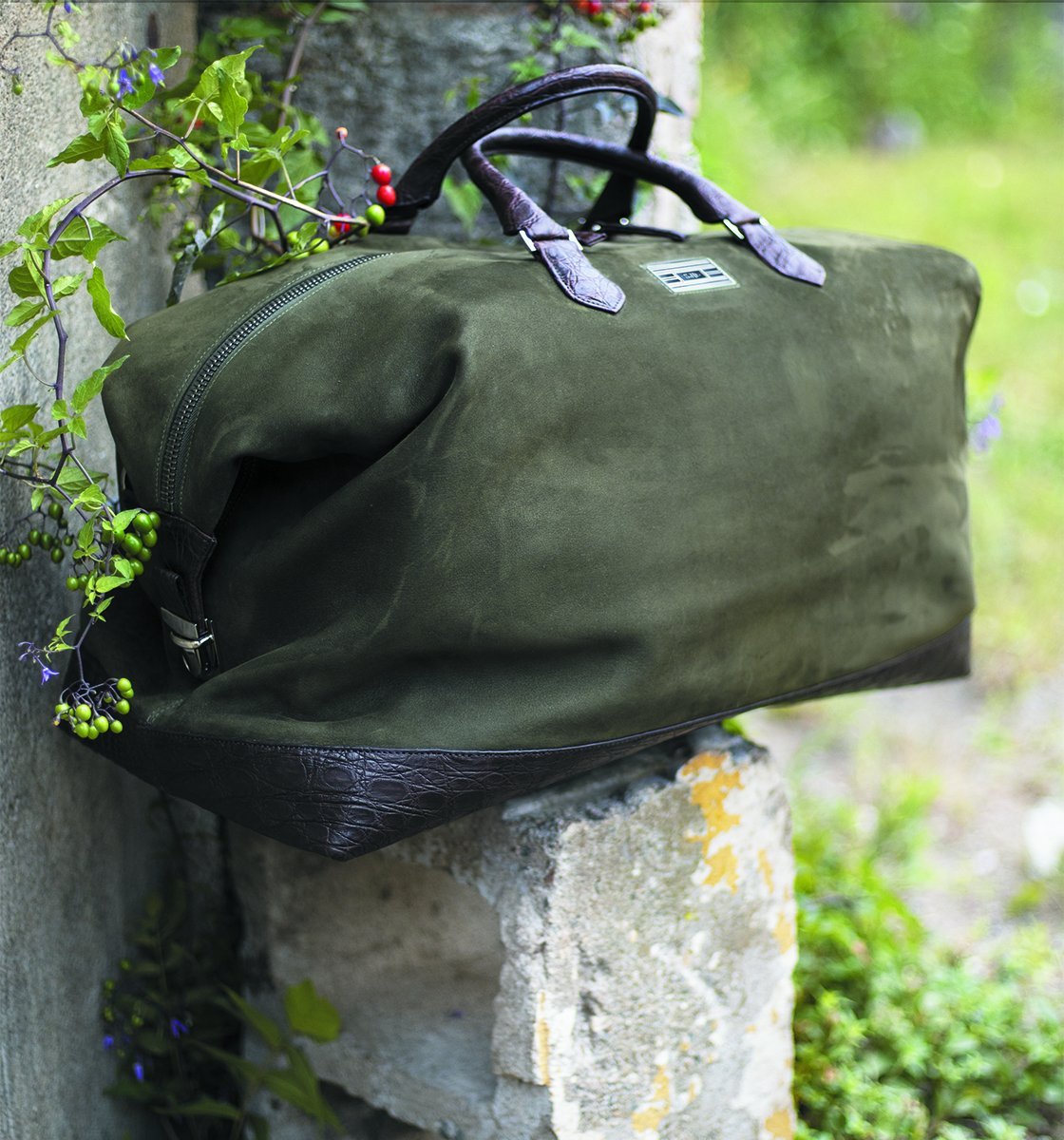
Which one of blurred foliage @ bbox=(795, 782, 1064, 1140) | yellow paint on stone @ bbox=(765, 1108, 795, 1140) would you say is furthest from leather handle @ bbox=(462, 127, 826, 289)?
blurred foliage @ bbox=(795, 782, 1064, 1140)

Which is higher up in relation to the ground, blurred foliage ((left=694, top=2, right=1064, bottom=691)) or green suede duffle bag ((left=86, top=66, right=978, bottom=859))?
green suede duffle bag ((left=86, top=66, right=978, bottom=859))

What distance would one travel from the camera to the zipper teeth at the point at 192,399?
115cm

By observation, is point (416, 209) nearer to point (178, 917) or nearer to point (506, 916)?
point (506, 916)

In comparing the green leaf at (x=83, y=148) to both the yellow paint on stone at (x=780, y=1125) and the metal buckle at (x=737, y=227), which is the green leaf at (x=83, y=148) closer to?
the metal buckle at (x=737, y=227)

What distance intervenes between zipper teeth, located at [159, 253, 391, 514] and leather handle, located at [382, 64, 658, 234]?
0.86 feet

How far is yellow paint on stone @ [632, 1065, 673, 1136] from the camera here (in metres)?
1.43

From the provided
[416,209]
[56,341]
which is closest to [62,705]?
[56,341]

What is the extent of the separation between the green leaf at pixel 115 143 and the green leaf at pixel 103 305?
125mm

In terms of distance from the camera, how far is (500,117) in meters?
1.31

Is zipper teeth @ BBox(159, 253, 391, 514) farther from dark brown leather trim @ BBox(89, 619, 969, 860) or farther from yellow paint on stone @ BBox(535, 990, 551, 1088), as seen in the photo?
yellow paint on stone @ BBox(535, 990, 551, 1088)

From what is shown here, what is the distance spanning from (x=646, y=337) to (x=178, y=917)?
0.99 metres

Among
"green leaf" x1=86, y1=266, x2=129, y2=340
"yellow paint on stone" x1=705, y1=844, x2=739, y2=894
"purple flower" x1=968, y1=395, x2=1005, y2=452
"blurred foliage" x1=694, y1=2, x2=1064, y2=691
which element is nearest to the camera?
"green leaf" x1=86, y1=266, x2=129, y2=340

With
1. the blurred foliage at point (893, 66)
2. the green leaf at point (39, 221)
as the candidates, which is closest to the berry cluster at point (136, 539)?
the green leaf at point (39, 221)

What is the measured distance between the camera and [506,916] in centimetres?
138
